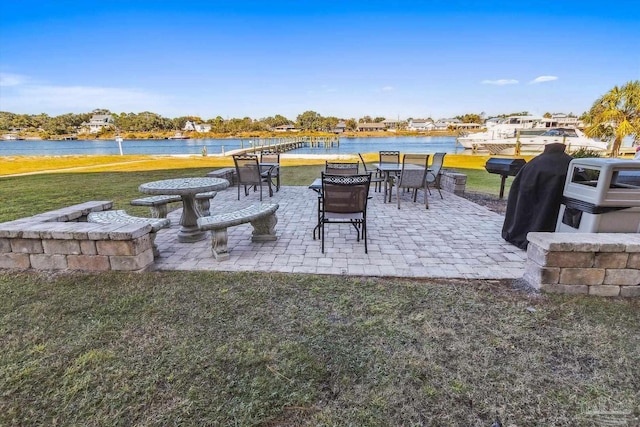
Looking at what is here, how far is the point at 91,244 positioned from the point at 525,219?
4.28 metres

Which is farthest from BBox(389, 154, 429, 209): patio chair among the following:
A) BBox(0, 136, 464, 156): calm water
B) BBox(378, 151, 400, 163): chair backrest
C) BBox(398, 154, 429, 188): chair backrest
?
BBox(0, 136, 464, 156): calm water

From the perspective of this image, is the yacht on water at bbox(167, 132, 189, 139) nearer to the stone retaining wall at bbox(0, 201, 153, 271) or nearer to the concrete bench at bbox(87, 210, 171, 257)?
the concrete bench at bbox(87, 210, 171, 257)

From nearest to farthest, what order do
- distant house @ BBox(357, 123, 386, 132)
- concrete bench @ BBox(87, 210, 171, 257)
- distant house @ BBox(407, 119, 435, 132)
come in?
concrete bench @ BBox(87, 210, 171, 257)
distant house @ BBox(407, 119, 435, 132)
distant house @ BBox(357, 123, 386, 132)

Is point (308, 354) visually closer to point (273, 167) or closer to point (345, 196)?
point (345, 196)

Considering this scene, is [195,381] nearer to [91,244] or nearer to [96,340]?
[96,340]

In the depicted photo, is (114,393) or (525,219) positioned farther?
(525,219)

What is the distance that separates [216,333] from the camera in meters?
2.02

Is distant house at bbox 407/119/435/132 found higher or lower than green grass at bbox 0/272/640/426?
higher

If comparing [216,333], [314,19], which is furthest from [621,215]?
[314,19]

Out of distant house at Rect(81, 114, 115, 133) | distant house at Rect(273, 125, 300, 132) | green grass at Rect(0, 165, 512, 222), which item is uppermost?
distant house at Rect(81, 114, 115, 133)

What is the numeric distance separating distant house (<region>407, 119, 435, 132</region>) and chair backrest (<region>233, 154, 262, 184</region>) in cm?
8790

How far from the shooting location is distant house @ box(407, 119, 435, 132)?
8939cm

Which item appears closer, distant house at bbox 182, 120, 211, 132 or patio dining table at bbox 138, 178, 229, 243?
patio dining table at bbox 138, 178, 229, 243

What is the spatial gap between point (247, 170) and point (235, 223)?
2.95 m
